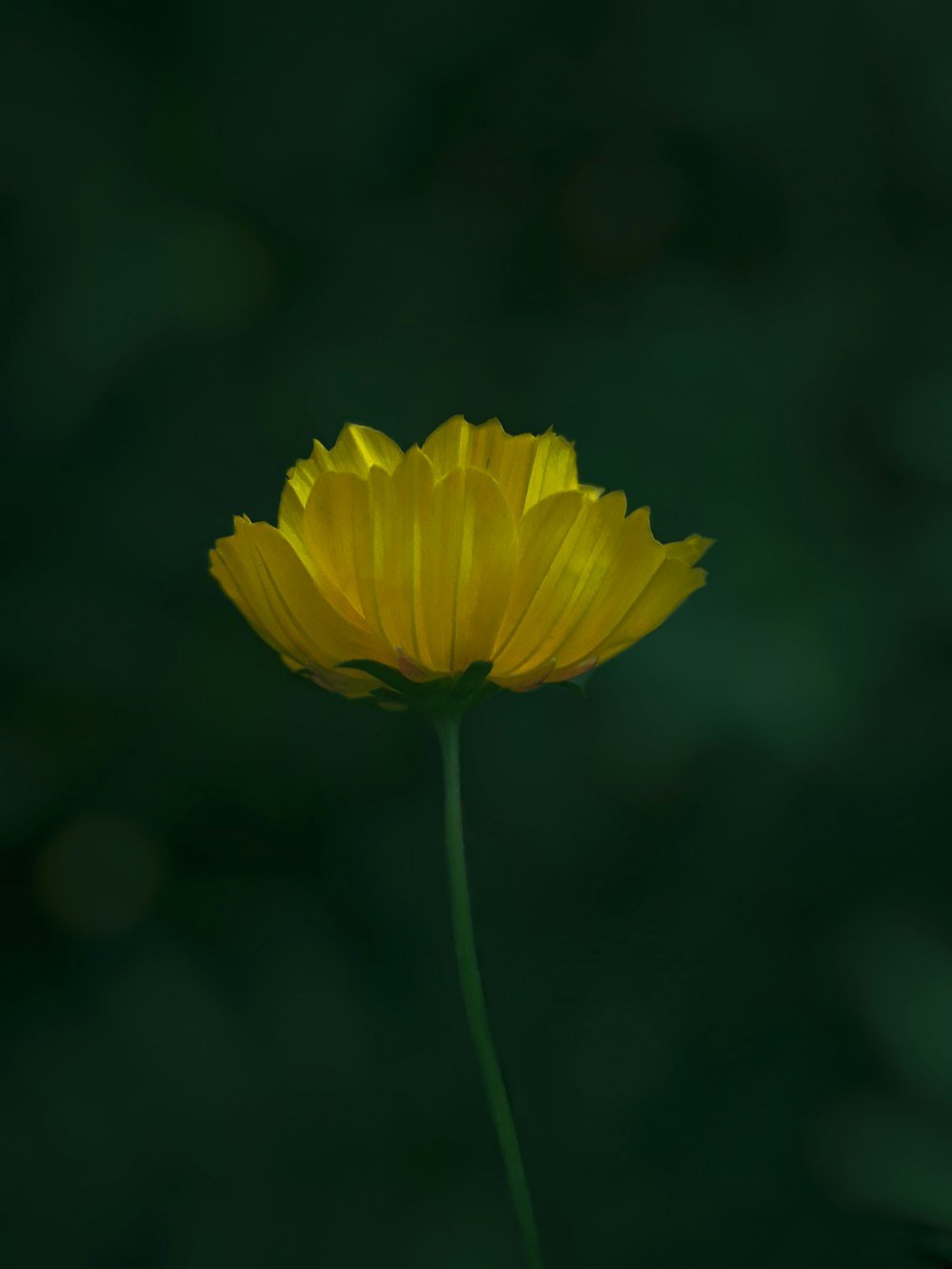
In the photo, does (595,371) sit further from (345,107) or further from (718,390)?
(345,107)

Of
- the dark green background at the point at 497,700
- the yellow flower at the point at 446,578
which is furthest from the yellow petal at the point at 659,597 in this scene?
the dark green background at the point at 497,700

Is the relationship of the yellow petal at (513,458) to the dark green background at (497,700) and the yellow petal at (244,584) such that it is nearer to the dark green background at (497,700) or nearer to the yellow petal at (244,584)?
the yellow petal at (244,584)

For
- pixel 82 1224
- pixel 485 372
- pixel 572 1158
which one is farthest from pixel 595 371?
pixel 82 1224

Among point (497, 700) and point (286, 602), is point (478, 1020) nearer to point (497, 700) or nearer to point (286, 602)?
point (286, 602)

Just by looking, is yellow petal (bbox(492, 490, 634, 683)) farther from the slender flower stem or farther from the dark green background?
the dark green background

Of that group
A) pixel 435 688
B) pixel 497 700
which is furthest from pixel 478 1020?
pixel 497 700

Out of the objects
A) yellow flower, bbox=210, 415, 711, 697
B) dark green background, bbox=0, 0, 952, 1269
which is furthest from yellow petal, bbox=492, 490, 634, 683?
dark green background, bbox=0, 0, 952, 1269

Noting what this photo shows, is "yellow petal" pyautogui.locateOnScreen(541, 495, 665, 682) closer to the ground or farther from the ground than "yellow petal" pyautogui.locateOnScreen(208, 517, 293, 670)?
farther from the ground
